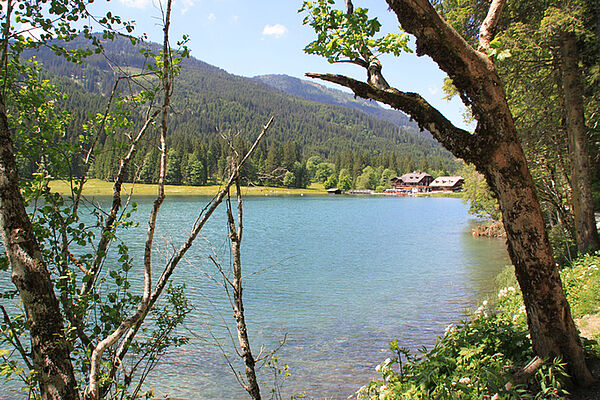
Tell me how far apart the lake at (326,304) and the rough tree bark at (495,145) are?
2.49 m

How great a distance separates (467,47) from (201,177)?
10257cm

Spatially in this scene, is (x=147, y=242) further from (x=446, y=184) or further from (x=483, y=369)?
(x=446, y=184)

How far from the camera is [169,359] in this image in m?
9.27

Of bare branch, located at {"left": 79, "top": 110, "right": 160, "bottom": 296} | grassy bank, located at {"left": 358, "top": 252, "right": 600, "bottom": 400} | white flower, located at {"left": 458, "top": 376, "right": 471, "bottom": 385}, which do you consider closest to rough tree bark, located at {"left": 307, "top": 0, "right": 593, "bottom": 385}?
grassy bank, located at {"left": 358, "top": 252, "right": 600, "bottom": 400}

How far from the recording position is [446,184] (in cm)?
15200

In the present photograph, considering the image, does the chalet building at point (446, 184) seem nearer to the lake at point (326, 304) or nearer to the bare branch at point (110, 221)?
the lake at point (326, 304)

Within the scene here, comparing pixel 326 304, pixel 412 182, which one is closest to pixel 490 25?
pixel 326 304

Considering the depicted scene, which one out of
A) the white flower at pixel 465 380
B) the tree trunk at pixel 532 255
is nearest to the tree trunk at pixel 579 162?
the tree trunk at pixel 532 255

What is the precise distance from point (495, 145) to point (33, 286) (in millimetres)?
3841

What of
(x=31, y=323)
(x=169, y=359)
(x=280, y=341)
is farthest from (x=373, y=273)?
(x=31, y=323)

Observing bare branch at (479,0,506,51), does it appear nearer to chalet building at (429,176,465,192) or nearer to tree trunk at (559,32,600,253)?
tree trunk at (559,32,600,253)

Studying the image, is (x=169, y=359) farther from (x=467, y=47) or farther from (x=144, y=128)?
(x=467, y=47)

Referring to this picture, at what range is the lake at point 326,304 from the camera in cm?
841

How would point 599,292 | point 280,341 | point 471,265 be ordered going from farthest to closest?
point 471,265, point 280,341, point 599,292
